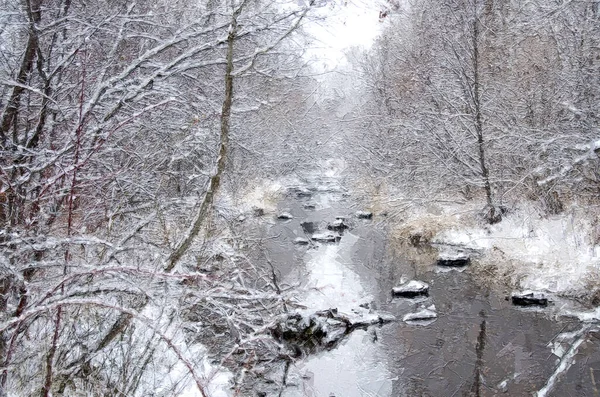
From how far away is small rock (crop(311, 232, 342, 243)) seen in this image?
56.9ft

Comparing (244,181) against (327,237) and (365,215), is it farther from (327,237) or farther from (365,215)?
(327,237)

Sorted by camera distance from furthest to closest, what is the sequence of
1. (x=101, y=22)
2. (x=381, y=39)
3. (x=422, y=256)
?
(x=381, y=39)
(x=422, y=256)
(x=101, y=22)

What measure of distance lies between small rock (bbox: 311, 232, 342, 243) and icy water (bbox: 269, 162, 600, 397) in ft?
11.9

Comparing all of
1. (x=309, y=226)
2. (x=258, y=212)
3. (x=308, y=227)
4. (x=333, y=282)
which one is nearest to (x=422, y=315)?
(x=333, y=282)

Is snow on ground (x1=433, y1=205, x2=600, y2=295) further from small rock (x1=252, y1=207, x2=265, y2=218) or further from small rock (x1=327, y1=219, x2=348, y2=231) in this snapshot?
small rock (x1=252, y1=207, x2=265, y2=218)

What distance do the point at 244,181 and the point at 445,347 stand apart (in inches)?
594

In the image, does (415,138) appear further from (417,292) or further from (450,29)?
(417,292)

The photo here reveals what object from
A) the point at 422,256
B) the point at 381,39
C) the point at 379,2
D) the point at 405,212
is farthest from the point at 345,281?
the point at 381,39

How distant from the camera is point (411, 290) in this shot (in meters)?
11.5

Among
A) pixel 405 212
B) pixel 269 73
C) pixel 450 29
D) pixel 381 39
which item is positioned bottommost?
pixel 405 212

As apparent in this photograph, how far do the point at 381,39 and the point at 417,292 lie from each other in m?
20.2

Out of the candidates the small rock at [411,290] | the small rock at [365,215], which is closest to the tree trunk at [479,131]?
the small rock at [411,290]

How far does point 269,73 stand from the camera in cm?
494

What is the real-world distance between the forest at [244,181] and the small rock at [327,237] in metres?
0.30
